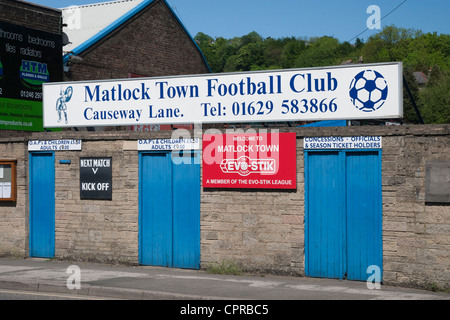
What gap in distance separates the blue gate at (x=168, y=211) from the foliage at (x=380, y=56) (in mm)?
41168

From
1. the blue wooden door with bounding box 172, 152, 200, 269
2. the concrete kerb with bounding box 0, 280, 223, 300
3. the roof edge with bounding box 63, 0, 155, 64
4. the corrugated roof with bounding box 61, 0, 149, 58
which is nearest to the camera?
the concrete kerb with bounding box 0, 280, 223, 300

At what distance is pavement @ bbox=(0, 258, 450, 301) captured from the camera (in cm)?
955

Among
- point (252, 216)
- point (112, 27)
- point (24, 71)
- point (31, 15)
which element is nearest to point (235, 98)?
point (252, 216)

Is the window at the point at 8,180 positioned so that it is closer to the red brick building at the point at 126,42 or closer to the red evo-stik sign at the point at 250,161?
the red evo-stik sign at the point at 250,161

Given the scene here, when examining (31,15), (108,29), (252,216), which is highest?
(108,29)

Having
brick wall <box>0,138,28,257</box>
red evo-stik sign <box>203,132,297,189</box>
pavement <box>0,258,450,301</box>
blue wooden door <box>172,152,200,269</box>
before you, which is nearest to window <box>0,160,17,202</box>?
brick wall <box>0,138,28,257</box>

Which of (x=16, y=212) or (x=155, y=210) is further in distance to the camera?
(x=16, y=212)

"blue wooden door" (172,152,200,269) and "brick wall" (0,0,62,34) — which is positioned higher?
"brick wall" (0,0,62,34)

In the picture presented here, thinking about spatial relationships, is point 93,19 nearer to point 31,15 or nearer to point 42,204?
point 31,15

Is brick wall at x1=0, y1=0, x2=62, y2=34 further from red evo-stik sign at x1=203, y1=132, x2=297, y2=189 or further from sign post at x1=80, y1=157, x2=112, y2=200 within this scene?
red evo-stik sign at x1=203, y1=132, x2=297, y2=189

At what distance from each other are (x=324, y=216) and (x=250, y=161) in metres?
1.81

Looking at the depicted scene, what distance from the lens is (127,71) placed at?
25125mm

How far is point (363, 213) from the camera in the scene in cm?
1106

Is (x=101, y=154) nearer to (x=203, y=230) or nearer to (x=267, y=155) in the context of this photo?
(x=203, y=230)
